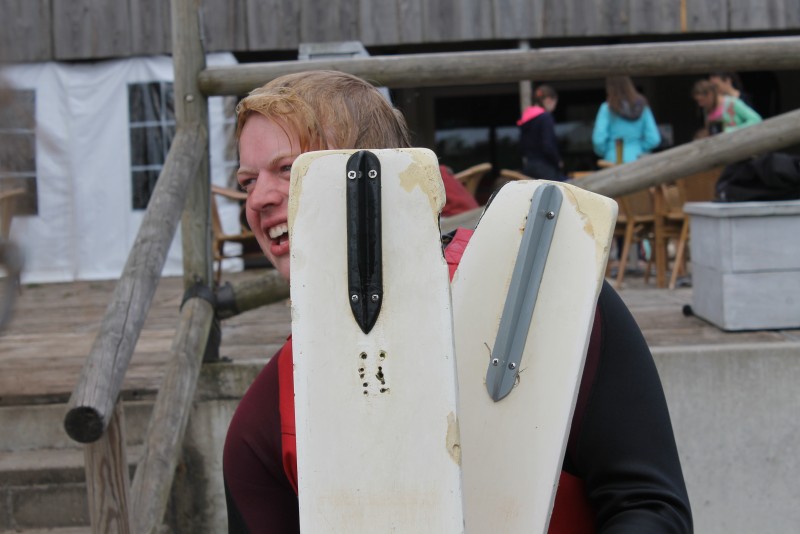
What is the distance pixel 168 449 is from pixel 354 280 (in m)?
2.48

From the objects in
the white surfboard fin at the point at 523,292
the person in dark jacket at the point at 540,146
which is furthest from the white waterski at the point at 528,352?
the person in dark jacket at the point at 540,146

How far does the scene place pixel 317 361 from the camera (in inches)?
37.8

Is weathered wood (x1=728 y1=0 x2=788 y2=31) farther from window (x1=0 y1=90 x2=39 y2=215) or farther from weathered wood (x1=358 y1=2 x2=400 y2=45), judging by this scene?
window (x1=0 y1=90 x2=39 y2=215)

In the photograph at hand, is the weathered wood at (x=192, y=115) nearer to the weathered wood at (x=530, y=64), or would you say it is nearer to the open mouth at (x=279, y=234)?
the weathered wood at (x=530, y=64)

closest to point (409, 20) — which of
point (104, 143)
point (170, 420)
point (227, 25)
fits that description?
point (227, 25)

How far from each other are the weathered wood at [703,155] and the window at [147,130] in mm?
6625

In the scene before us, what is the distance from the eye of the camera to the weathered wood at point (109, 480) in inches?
106

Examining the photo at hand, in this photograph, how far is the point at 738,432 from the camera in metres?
3.78

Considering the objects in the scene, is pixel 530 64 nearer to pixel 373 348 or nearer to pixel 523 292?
pixel 523 292

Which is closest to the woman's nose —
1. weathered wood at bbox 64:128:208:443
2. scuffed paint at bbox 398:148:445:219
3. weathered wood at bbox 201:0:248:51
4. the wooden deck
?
scuffed paint at bbox 398:148:445:219

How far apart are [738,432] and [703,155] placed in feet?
3.43

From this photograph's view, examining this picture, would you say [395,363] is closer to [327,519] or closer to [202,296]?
[327,519]

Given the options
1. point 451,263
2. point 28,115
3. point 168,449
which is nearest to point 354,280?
point 451,263

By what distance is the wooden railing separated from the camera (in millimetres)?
3236
